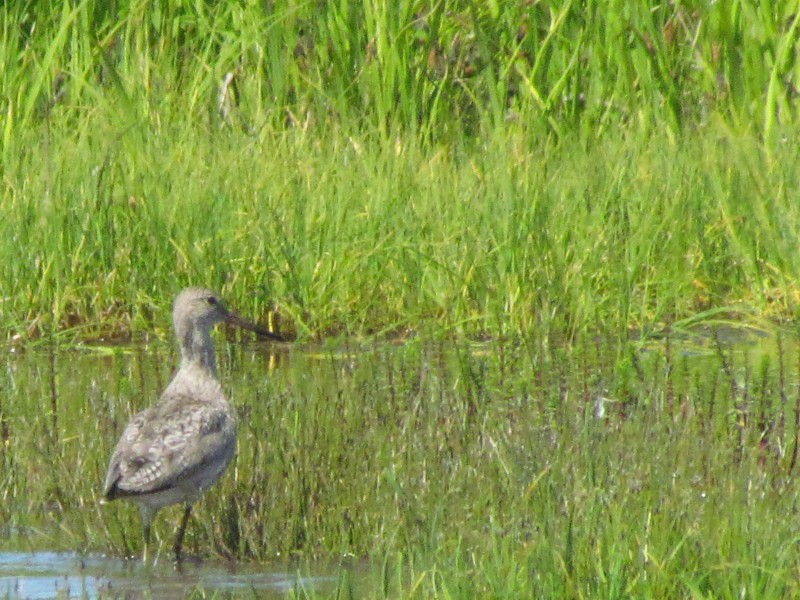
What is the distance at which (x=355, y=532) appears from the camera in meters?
5.51

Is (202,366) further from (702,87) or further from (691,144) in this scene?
(702,87)

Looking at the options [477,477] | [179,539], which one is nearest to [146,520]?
[179,539]

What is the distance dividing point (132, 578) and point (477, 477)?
1119mm

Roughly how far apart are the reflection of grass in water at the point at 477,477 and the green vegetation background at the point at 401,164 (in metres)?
0.88

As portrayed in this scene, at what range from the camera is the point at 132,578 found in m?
5.40

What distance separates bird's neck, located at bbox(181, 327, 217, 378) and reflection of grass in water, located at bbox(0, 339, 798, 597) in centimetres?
26

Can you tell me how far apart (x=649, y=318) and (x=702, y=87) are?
2.20 meters

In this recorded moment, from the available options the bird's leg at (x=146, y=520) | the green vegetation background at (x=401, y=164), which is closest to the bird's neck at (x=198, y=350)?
the bird's leg at (x=146, y=520)

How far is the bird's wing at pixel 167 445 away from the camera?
5.46m

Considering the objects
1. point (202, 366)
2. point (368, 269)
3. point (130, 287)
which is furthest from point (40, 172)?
point (202, 366)

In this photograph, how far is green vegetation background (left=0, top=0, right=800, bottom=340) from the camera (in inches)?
332

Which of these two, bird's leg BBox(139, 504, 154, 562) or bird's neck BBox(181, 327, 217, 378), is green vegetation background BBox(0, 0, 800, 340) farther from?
bird's leg BBox(139, 504, 154, 562)

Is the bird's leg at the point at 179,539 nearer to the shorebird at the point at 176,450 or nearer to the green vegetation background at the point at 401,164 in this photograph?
the shorebird at the point at 176,450

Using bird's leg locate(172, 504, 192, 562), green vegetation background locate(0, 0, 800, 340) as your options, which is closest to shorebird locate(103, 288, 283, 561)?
bird's leg locate(172, 504, 192, 562)
